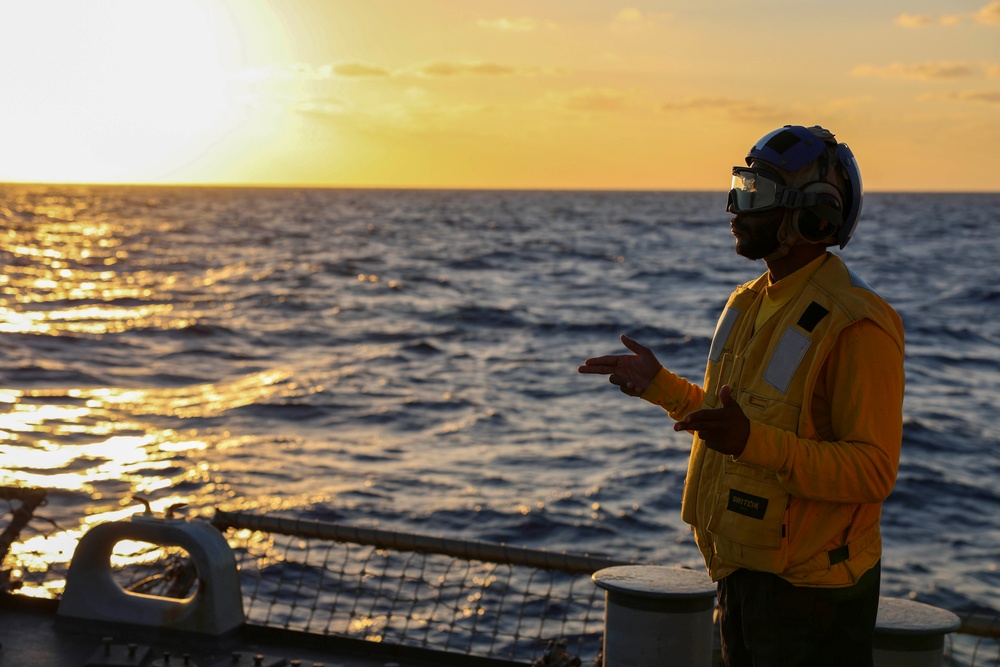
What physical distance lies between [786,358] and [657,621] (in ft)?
5.89

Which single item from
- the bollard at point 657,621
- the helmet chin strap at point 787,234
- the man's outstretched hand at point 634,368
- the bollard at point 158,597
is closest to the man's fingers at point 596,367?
the man's outstretched hand at point 634,368

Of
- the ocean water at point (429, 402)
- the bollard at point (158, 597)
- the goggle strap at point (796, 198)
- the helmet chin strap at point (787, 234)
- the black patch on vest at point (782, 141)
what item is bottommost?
the ocean water at point (429, 402)

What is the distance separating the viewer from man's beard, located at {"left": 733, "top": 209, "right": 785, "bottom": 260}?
332 centimetres

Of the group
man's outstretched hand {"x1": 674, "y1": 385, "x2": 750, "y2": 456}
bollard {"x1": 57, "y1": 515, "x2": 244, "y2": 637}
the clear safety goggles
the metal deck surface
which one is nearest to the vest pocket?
man's outstretched hand {"x1": 674, "y1": 385, "x2": 750, "y2": 456}

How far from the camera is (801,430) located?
10.4 feet

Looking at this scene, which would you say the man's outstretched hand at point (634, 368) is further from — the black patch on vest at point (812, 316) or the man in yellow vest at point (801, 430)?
the black patch on vest at point (812, 316)

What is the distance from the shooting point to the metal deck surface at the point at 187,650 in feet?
17.9

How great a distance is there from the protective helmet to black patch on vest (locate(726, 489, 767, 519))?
2.42ft

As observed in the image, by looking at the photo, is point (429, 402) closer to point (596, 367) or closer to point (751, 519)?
point (596, 367)

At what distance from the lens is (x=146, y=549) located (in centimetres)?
1154

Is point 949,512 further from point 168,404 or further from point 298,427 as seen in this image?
point 168,404

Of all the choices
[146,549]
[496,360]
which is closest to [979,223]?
[496,360]

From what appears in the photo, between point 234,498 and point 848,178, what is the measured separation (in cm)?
1187

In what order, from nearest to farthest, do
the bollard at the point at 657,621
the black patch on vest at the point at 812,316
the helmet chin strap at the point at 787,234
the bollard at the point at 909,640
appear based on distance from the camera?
1. the black patch on vest at the point at 812,316
2. the helmet chin strap at the point at 787,234
3. the bollard at the point at 909,640
4. the bollard at the point at 657,621
